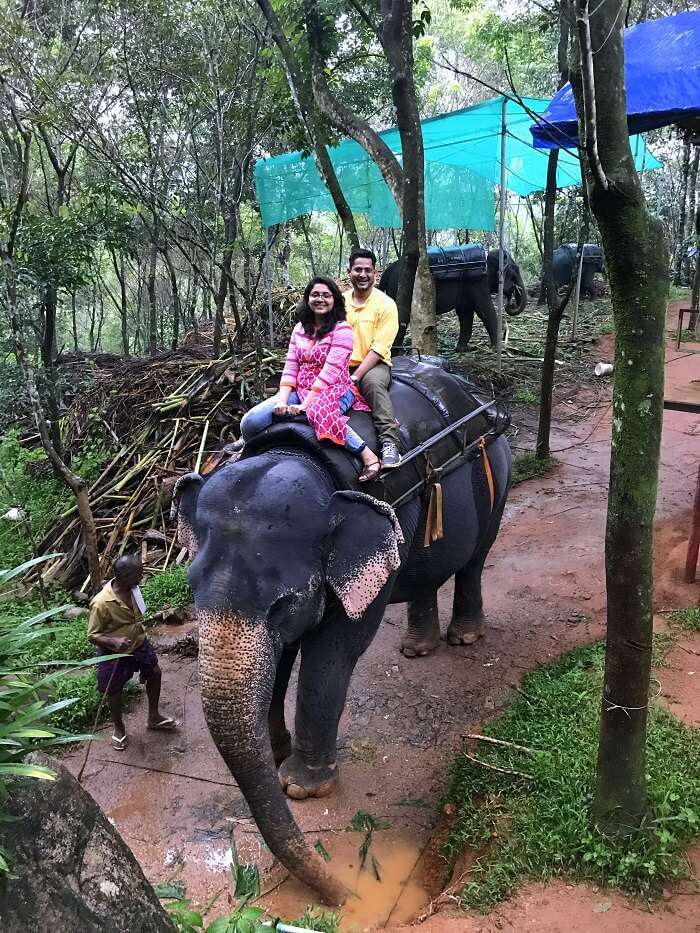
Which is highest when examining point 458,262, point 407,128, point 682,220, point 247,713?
point 682,220

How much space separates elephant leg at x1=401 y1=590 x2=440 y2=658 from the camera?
197 inches

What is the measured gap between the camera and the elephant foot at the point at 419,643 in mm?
5023

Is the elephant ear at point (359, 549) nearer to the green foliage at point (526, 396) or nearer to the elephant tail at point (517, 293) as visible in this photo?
the green foliage at point (526, 396)

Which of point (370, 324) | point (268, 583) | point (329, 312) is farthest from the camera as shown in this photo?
point (370, 324)

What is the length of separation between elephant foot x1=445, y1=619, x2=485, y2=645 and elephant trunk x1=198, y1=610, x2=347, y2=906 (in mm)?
2496

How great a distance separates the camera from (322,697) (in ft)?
11.2

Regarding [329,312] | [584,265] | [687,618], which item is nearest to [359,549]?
[329,312]

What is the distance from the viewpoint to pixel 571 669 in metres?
4.51

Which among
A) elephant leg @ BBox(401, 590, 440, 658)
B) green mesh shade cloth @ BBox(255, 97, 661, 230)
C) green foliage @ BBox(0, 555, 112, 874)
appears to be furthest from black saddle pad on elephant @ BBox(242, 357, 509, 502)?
green mesh shade cloth @ BBox(255, 97, 661, 230)

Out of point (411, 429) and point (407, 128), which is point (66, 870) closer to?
point (411, 429)

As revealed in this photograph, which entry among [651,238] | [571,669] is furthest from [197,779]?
[651,238]

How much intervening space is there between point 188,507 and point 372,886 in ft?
6.55

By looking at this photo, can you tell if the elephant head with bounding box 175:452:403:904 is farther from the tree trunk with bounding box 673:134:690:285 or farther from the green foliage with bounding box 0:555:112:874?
the tree trunk with bounding box 673:134:690:285

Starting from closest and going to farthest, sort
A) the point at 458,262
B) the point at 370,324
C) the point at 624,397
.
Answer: the point at 624,397 < the point at 370,324 < the point at 458,262
